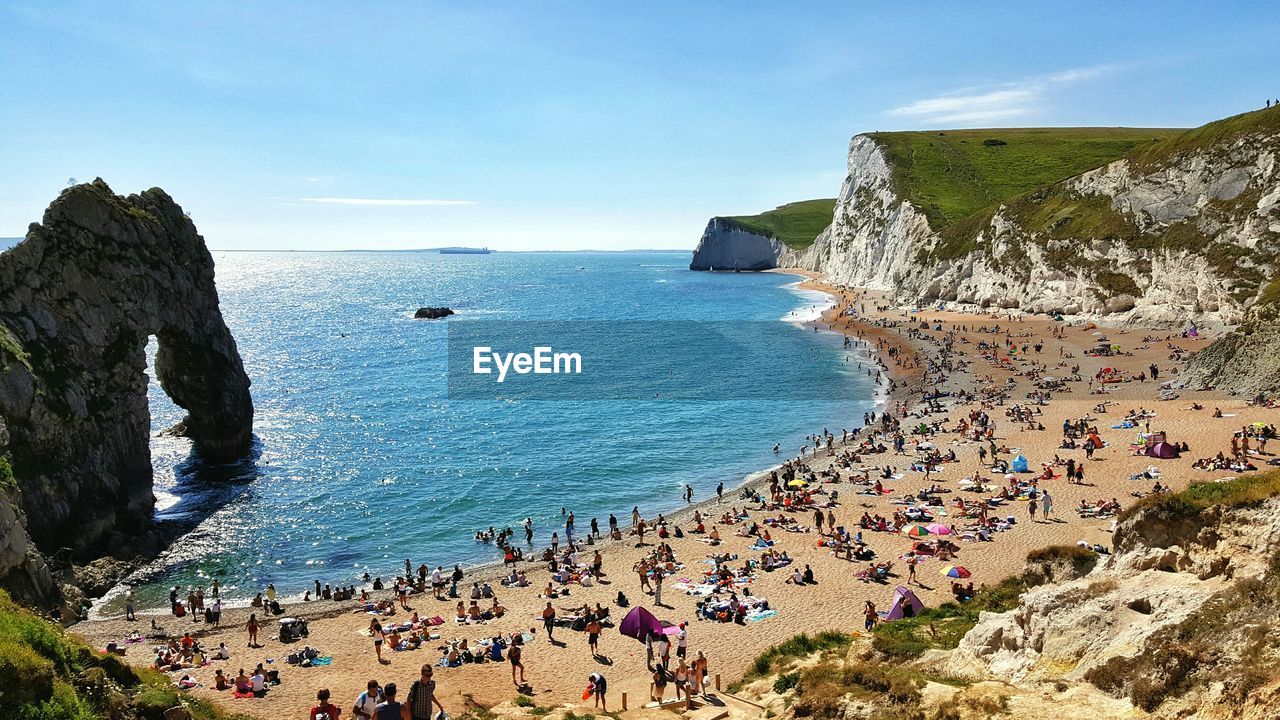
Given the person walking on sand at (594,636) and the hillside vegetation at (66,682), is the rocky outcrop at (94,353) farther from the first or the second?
the person walking on sand at (594,636)

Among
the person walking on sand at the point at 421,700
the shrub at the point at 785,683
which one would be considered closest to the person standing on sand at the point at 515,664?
the person walking on sand at the point at 421,700

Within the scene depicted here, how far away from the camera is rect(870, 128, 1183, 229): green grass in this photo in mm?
Result: 131500

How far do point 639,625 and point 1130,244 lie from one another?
273 feet

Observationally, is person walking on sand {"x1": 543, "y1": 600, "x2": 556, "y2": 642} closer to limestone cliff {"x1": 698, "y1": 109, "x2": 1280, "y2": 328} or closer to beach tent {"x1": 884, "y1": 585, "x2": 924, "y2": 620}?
beach tent {"x1": 884, "y1": 585, "x2": 924, "y2": 620}

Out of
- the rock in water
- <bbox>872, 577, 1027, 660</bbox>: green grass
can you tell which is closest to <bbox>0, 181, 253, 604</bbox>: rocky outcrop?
<bbox>872, 577, 1027, 660</bbox>: green grass

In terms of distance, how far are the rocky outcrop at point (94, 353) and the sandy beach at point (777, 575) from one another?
877cm

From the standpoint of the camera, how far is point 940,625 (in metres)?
21.3

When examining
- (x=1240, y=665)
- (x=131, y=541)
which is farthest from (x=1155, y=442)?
(x=131, y=541)

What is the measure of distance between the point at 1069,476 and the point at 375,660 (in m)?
35.3

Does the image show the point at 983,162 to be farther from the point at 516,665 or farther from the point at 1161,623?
the point at 1161,623

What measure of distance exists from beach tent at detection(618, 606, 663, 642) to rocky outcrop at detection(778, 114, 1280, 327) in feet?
232

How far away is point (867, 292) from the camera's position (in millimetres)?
138875

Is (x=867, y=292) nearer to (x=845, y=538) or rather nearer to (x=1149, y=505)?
(x=845, y=538)

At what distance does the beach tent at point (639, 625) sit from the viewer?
2341 centimetres
